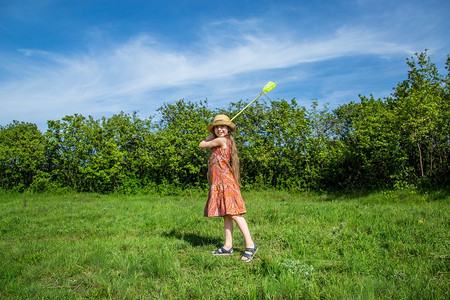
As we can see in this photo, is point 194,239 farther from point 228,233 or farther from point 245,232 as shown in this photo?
point 245,232

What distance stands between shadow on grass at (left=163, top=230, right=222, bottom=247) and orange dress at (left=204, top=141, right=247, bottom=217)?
2.78 ft

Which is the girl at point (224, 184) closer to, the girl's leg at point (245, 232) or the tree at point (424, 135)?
the girl's leg at point (245, 232)

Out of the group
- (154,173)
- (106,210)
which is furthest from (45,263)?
(154,173)

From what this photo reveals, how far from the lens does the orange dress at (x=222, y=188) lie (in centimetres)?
447

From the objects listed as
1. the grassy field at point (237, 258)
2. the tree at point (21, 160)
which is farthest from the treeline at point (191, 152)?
the grassy field at point (237, 258)

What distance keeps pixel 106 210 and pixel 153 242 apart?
409 centimetres

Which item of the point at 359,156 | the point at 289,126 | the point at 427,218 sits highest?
the point at 289,126

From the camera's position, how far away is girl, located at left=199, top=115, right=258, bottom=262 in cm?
447

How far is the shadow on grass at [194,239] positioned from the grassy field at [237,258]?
2 cm

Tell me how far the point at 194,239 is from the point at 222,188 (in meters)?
1.42

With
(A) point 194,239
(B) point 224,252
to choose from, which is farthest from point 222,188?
(A) point 194,239

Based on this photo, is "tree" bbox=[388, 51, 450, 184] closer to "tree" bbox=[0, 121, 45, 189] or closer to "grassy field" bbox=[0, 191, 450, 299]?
"grassy field" bbox=[0, 191, 450, 299]

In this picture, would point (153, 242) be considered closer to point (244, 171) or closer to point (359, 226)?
point (359, 226)

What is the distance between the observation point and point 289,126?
13.2 metres
